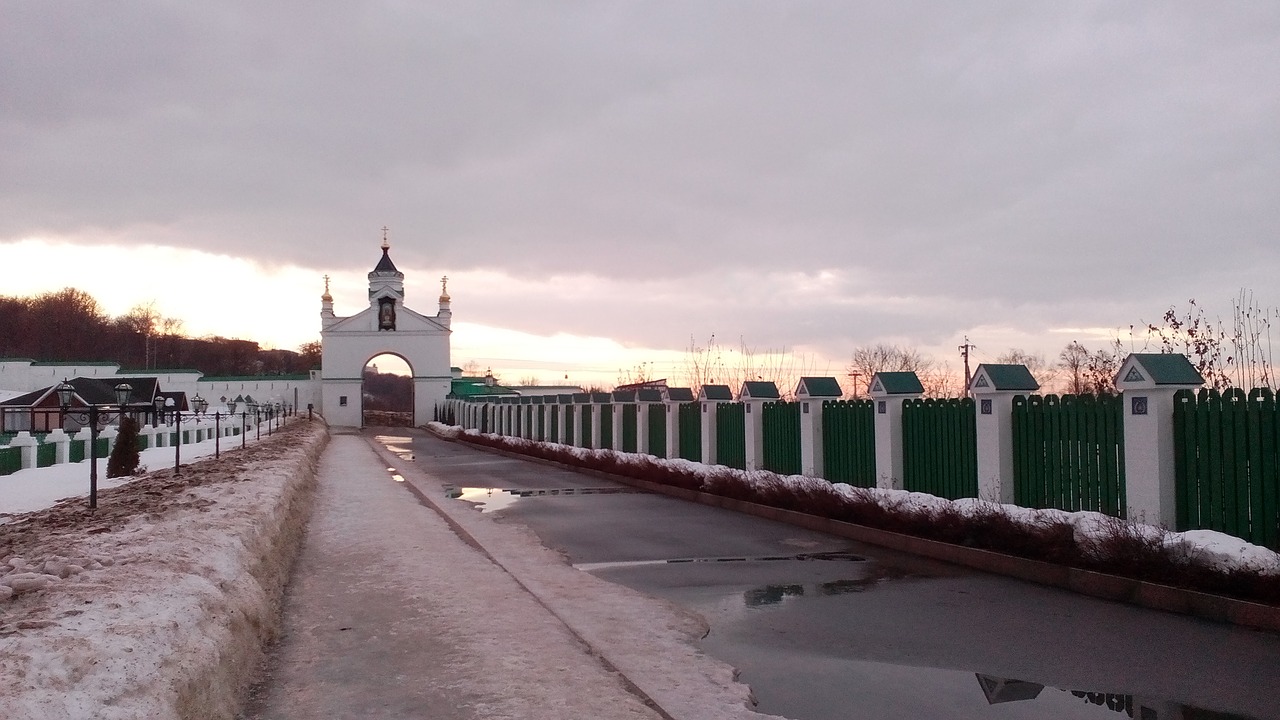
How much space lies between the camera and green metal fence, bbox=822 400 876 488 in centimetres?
1532

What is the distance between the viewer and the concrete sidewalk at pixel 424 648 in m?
5.61

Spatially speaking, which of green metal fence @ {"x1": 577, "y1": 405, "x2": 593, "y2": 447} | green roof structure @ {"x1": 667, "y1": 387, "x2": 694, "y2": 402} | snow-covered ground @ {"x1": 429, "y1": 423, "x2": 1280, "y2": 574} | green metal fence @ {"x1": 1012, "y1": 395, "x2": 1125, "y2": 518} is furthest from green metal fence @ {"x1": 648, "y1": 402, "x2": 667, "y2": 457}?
green metal fence @ {"x1": 1012, "y1": 395, "x2": 1125, "y2": 518}

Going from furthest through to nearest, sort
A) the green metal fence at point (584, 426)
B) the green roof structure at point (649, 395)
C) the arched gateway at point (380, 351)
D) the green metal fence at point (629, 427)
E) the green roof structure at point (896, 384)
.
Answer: the arched gateway at point (380, 351)
the green metal fence at point (584, 426)
the green metal fence at point (629, 427)
the green roof structure at point (649, 395)
the green roof structure at point (896, 384)

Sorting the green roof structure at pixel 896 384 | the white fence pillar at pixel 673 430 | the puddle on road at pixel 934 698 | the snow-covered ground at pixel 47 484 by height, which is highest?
the green roof structure at pixel 896 384

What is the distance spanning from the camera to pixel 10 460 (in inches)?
944

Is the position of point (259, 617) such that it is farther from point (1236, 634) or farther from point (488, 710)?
point (1236, 634)

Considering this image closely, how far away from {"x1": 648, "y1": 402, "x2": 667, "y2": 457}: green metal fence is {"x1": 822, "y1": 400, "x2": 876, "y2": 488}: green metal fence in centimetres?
828

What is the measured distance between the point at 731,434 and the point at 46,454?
19.5 metres

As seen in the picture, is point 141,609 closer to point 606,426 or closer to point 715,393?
point 715,393

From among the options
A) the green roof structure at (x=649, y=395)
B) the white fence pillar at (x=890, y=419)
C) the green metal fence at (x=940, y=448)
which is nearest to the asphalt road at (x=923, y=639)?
the green metal fence at (x=940, y=448)

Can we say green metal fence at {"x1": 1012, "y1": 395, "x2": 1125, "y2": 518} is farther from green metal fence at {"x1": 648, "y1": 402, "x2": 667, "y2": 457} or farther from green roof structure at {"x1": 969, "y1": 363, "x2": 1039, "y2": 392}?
green metal fence at {"x1": 648, "y1": 402, "x2": 667, "y2": 457}

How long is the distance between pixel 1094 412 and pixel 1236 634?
3956 millimetres

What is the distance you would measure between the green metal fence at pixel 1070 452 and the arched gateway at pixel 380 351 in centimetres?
6519

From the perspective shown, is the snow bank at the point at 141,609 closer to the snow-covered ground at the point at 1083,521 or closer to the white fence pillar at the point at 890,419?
the snow-covered ground at the point at 1083,521
